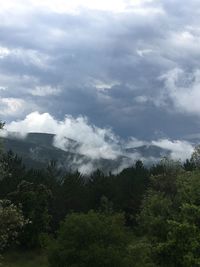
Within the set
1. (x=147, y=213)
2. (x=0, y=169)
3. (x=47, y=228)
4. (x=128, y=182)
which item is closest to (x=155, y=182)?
(x=147, y=213)

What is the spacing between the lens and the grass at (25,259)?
87.2 meters

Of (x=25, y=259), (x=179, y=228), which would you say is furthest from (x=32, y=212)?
(x=179, y=228)

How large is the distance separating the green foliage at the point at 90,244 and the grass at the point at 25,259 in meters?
35.0

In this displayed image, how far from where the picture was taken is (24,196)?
95.1 metres

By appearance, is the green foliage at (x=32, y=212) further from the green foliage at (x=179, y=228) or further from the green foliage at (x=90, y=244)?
the green foliage at (x=90, y=244)

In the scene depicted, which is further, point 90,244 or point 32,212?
point 32,212

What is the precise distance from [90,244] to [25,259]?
42425mm

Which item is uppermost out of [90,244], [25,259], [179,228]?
[179,228]

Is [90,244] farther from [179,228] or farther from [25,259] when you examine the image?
[25,259]

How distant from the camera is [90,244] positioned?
51281mm

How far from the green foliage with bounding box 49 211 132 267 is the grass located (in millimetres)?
34953

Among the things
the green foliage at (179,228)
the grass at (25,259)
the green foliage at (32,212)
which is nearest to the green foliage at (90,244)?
the green foliage at (179,228)

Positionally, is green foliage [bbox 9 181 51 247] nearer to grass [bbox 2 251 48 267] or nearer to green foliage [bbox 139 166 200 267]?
grass [bbox 2 251 48 267]

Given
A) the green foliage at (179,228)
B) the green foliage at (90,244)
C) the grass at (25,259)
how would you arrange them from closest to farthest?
the green foliage at (179,228)
the green foliage at (90,244)
the grass at (25,259)
